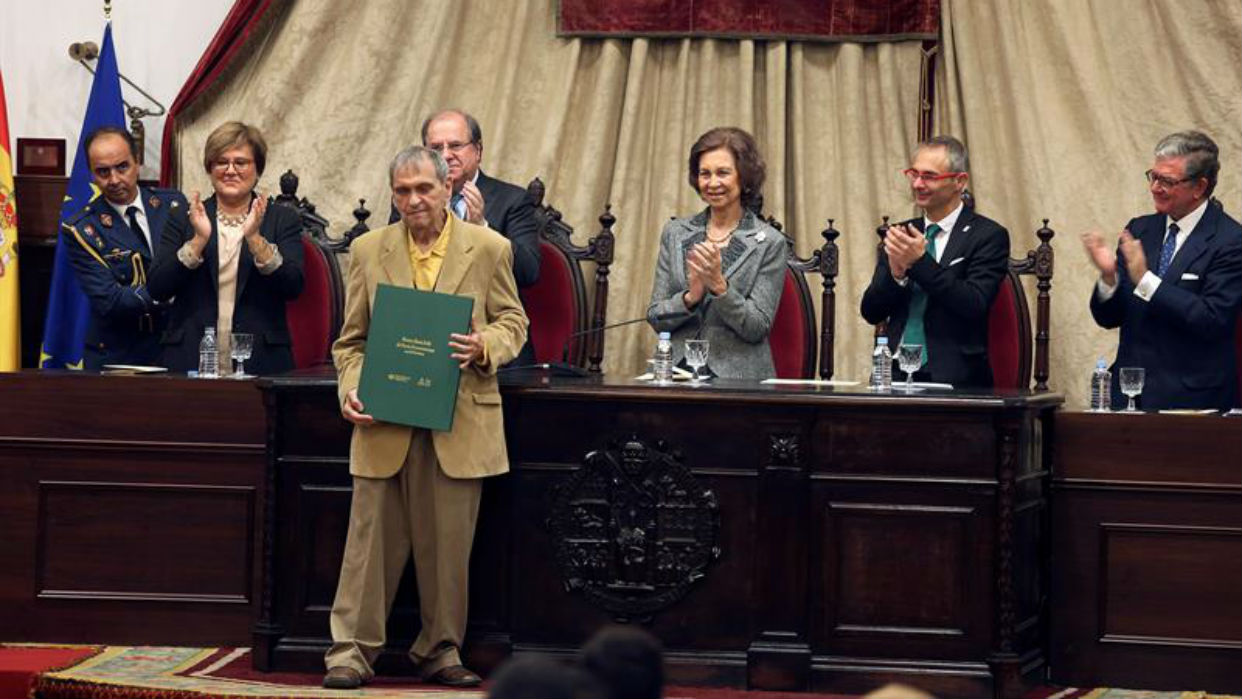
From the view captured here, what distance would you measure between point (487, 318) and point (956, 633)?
1.57 metres

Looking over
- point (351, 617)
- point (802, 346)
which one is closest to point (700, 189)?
point (802, 346)

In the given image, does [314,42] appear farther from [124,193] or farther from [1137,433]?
[1137,433]

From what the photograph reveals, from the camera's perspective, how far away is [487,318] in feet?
17.6

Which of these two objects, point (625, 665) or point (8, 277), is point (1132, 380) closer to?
point (625, 665)

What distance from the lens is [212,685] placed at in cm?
521

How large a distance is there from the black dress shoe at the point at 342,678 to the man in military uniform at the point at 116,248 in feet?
5.57

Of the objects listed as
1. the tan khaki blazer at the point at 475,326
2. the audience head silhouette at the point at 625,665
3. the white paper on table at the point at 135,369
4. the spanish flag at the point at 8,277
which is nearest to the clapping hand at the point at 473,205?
the tan khaki blazer at the point at 475,326

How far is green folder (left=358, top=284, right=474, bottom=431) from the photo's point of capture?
16.9 ft

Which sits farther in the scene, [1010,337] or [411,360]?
[1010,337]

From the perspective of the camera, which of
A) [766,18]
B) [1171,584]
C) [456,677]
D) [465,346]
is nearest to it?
[465,346]

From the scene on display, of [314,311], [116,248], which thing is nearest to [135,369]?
[116,248]

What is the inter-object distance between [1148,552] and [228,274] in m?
2.97

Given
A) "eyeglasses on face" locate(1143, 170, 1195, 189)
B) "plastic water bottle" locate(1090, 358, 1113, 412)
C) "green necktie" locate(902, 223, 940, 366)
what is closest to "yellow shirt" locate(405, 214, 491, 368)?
"green necktie" locate(902, 223, 940, 366)

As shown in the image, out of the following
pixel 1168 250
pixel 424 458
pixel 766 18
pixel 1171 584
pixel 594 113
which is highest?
pixel 766 18
